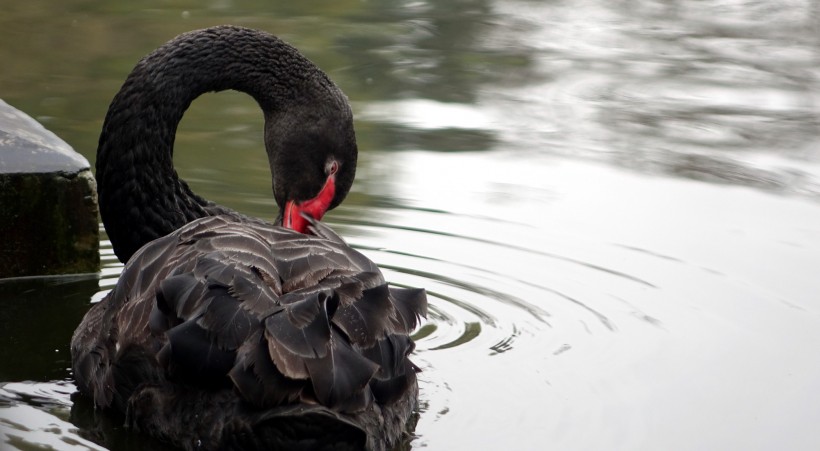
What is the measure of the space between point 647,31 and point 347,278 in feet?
23.2

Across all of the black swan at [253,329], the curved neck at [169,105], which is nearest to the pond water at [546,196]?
the black swan at [253,329]

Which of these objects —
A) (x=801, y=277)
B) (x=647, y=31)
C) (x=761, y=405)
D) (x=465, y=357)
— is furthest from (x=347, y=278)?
(x=647, y=31)

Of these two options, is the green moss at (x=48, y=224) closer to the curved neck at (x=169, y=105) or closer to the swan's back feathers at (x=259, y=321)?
the curved neck at (x=169, y=105)

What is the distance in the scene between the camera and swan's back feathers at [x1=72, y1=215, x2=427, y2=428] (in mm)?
3283

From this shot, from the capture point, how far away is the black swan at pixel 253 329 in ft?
10.8

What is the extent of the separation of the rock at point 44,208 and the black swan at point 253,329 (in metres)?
0.35

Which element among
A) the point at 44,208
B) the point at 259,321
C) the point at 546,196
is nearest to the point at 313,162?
the point at 44,208

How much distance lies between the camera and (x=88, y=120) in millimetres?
7289

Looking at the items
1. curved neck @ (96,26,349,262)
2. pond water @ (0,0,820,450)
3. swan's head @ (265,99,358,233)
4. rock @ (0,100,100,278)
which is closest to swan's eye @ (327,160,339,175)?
swan's head @ (265,99,358,233)

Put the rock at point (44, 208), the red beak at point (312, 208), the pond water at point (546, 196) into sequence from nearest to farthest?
the pond water at point (546, 196) < the red beak at point (312, 208) < the rock at point (44, 208)

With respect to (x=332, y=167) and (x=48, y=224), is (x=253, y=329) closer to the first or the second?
(x=332, y=167)

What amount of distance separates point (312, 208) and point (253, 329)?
4.84ft

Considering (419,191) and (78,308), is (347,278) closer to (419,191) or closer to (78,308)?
(78,308)

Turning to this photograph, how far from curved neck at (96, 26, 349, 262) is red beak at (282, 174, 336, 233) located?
1.01 ft
